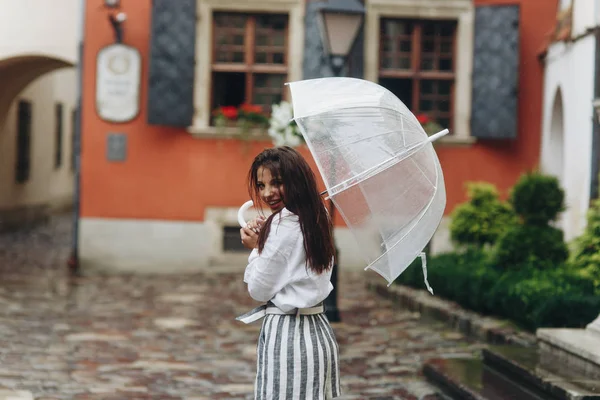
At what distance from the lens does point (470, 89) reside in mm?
12961

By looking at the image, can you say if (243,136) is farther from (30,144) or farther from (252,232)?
(252,232)

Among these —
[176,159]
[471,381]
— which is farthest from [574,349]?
[176,159]

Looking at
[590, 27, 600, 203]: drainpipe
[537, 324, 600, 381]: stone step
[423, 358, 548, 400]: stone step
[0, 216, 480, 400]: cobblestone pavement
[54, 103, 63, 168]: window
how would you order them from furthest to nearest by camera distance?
[54, 103, 63, 168]: window → [590, 27, 600, 203]: drainpipe → [0, 216, 480, 400]: cobblestone pavement → [423, 358, 548, 400]: stone step → [537, 324, 600, 381]: stone step

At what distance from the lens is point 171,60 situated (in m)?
12.7

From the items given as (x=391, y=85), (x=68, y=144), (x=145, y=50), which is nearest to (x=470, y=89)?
(x=391, y=85)

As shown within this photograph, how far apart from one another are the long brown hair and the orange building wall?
9.42 metres

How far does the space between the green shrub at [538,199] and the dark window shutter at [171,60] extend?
17.7ft

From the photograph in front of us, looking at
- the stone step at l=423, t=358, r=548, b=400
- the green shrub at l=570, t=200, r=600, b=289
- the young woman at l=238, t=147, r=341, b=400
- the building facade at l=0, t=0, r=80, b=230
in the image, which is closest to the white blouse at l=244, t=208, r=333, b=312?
the young woman at l=238, t=147, r=341, b=400

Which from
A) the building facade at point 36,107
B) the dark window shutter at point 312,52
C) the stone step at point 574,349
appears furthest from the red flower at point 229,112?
the stone step at point 574,349

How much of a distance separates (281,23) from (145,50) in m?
1.81

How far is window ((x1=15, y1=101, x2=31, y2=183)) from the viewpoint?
19.0 m

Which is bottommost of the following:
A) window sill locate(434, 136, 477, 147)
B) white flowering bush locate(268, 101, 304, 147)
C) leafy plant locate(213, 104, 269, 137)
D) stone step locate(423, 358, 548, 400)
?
stone step locate(423, 358, 548, 400)

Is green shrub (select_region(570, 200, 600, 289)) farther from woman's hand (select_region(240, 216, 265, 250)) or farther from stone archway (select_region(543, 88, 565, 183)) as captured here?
woman's hand (select_region(240, 216, 265, 250))

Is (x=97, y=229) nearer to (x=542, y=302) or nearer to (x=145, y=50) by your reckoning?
(x=145, y=50)
